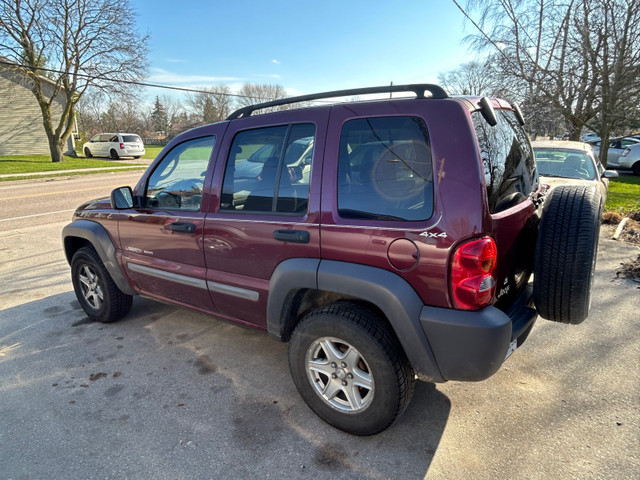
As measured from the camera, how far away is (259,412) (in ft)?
8.49

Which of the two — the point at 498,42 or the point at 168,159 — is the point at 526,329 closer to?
the point at 168,159

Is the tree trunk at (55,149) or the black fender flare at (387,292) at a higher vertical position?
the tree trunk at (55,149)

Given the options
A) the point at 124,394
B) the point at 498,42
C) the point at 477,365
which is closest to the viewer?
the point at 477,365

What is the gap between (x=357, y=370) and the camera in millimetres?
2289

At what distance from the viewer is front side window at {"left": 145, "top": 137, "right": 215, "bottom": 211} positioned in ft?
9.93

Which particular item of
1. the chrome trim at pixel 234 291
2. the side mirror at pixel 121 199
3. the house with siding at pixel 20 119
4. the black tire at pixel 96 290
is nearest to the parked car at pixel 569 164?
the chrome trim at pixel 234 291

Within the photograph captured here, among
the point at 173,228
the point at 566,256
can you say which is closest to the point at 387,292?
the point at 566,256

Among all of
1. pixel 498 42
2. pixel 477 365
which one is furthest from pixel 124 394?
pixel 498 42

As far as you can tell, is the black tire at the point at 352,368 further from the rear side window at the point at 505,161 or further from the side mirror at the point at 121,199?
the side mirror at the point at 121,199

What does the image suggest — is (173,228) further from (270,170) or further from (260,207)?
(270,170)

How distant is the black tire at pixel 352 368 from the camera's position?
7.08 feet

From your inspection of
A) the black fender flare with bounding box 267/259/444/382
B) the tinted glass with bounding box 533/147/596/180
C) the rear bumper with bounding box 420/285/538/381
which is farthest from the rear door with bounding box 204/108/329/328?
the tinted glass with bounding box 533/147/596/180

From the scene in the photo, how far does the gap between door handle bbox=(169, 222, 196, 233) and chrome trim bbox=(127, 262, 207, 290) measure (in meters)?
0.37

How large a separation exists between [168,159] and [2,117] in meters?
31.3
